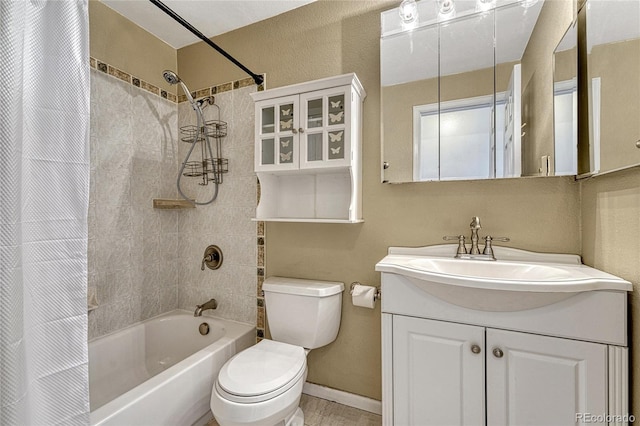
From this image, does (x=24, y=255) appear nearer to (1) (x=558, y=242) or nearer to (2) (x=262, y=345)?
(2) (x=262, y=345)

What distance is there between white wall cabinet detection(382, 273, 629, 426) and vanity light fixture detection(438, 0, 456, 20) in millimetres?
1342

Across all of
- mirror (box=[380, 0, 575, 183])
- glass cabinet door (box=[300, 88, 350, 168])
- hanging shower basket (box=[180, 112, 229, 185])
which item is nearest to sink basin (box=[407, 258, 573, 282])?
mirror (box=[380, 0, 575, 183])

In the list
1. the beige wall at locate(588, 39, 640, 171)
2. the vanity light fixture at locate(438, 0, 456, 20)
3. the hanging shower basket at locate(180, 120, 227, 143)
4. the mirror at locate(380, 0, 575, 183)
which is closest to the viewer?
the beige wall at locate(588, 39, 640, 171)

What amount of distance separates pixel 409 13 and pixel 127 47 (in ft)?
5.99

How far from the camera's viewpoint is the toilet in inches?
48.0

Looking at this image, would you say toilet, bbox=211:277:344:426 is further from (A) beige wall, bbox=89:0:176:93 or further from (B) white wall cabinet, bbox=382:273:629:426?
(A) beige wall, bbox=89:0:176:93

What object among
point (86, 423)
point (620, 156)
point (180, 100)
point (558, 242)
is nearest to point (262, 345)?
point (86, 423)

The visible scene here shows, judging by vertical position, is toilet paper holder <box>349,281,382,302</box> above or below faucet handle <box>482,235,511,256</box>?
below

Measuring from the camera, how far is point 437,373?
1.19 metres

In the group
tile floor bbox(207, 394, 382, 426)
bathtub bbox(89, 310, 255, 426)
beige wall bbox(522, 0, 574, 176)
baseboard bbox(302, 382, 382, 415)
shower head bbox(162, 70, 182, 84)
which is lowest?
tile floor bbox(207, 394, 382, 426)

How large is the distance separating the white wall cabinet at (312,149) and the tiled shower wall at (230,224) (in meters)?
0.28

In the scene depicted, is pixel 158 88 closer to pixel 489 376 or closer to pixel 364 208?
pixel 364 208

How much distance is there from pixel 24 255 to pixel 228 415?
3.12 ft

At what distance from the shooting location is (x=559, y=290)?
98 centimetres
